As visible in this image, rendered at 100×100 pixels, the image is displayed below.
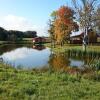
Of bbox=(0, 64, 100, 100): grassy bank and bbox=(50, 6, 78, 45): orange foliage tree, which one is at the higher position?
bbox=(50, 6, 78, 45): orange foliage tree

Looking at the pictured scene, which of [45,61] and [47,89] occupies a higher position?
[47,89]

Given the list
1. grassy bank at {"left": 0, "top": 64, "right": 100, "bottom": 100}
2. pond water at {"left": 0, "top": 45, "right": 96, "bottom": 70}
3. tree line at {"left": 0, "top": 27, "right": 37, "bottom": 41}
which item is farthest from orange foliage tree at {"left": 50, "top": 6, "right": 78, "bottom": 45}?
tree line at {"left": 0, "top": 27, "right": 37, "bottom": 41}

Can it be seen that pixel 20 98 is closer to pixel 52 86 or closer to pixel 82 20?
pixel 52 86

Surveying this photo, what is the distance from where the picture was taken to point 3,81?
14641 millimetres

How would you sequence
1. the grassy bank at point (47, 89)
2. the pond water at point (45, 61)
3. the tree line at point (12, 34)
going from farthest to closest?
the tree line at point (12, 34), the pond water at point (45, 61), the grassy bank at point (47, 89)

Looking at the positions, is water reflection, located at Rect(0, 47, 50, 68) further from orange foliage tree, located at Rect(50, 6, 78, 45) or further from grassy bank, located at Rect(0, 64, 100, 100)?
orange foliage tree, located at Rect(50, 6, 78, 45)

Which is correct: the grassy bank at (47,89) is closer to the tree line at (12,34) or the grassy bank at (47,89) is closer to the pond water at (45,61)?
the pond water at (45,61)

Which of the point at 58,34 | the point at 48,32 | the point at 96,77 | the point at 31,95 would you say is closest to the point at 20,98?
the point at 31,95

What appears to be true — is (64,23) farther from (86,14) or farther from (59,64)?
(59,64)

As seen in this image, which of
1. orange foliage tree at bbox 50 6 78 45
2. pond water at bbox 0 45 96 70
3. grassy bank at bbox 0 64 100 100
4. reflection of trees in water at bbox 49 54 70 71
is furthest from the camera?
orange foliage tree at bbox 50 6 78 45

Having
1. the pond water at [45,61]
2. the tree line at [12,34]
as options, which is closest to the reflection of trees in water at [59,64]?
the pond water at [45,61]

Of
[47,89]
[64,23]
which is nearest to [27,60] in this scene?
[47,89]

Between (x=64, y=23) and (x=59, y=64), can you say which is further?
(x=64, y=23)

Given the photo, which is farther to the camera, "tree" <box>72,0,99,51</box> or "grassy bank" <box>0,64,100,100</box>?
"tree" <box>72,0,99,51</box>
